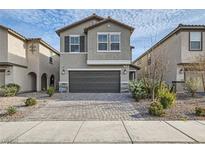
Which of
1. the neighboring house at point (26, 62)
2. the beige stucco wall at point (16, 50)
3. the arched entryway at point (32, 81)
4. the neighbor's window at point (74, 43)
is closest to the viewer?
the neighboring house at point (26, 62)

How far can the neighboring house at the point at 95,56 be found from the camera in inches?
766

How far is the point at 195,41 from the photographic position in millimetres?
18859

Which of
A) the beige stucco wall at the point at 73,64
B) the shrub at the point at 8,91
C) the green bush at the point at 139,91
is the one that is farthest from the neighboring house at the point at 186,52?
the shrub at the point at 8,91

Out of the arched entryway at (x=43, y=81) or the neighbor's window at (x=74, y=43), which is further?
the arched entryway at (x=43, y=81)

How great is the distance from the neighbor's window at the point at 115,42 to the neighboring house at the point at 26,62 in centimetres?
745

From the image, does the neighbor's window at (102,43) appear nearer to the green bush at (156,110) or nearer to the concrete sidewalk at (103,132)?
the green bush at (156,110)

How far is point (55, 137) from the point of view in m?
6.65

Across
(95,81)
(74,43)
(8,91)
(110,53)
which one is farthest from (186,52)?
(8,91)

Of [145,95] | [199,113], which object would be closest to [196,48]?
[145,95]

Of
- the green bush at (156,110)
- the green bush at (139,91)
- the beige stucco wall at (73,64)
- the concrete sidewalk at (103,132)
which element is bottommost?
the concrete sidewalk at (103,132)

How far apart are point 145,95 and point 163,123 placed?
19.9 ft

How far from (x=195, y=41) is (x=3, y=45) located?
1616 cm

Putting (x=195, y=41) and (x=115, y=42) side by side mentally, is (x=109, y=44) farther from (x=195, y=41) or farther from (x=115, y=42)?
(x=195, y=41)

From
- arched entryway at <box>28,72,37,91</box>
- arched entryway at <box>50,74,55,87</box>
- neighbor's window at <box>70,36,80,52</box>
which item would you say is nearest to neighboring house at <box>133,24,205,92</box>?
neighbor's window at <box>70,36,80,52</box>
